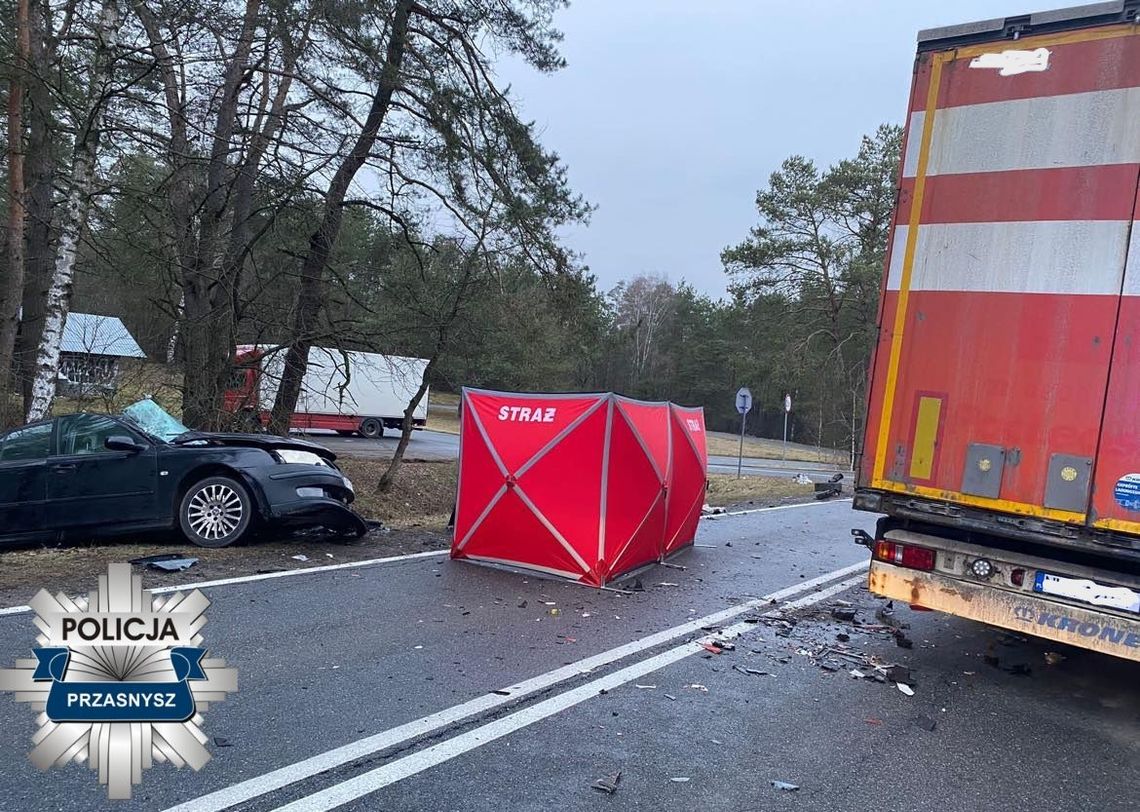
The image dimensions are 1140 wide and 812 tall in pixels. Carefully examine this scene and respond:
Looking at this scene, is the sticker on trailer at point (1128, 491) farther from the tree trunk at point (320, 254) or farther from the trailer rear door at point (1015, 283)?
the tree trunk at point (320, 254)

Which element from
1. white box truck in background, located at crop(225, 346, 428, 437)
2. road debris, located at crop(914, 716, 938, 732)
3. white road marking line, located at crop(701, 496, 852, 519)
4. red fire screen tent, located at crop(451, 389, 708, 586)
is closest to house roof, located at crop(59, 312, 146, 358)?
white box truck in background, located at crop(225, 346, 428, 437)

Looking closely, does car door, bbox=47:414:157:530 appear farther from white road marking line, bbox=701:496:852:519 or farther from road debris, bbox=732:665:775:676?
white road marking line, bbox=701:496:852:519

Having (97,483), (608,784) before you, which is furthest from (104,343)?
(608,784)

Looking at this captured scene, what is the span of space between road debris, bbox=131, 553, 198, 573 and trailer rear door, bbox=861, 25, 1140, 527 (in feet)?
18.4

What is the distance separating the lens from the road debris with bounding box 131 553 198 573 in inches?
265

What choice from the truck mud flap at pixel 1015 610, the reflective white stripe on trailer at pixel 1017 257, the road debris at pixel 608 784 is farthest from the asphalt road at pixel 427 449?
the road debris at pixel 608 784

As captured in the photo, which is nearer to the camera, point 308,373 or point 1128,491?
point 1128,491

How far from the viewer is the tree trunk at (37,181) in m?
11.0

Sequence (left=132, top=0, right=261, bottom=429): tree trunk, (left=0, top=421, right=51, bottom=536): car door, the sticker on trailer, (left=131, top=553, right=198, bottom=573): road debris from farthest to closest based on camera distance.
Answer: (left=132, top=0, right=261, bottom=429): tree trunk < (left=0, top=421, right=51, bottom=536): car door < (left=131, top=553, right=198, bottom=573): road debris < the sticker on trailer

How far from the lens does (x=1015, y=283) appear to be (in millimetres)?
4496

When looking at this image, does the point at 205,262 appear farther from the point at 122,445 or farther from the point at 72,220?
the point at 122,445

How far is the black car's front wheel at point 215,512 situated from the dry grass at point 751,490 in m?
9.70

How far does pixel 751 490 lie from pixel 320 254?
11114mm

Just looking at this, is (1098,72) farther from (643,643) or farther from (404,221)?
(404,221)
